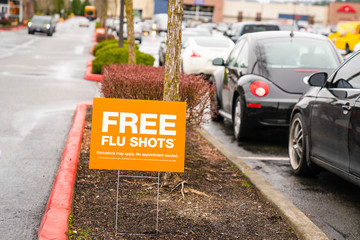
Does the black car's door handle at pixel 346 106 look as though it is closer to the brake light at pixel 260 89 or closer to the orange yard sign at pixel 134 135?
the orange yard sign at pixel 134 135

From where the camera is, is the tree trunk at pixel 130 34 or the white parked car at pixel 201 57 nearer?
the tree trunk at pixel 130 34

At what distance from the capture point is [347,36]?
33.2m

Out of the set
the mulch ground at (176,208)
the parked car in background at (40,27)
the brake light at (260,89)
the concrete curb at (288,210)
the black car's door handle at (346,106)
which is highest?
the black car's door handle at (346,106)

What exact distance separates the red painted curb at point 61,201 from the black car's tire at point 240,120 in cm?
242

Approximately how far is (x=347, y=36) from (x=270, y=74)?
25.9m

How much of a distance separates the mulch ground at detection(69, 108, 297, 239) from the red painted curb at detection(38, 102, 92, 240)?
84mm

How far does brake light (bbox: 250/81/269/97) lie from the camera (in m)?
8.63

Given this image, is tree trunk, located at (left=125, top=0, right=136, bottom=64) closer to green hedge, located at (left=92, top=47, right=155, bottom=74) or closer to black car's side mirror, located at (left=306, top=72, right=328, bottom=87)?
green hedge, located at (left=92, top=47, right=155, bottom=74)

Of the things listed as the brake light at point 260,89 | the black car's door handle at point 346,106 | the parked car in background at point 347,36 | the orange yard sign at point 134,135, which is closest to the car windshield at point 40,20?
the parked car in background at point 347,36

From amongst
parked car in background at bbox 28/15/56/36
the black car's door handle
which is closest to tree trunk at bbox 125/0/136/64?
the black car's door handle

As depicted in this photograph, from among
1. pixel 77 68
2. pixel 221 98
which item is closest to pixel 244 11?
pixel 77 68

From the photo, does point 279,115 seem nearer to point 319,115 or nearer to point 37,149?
point 319,115

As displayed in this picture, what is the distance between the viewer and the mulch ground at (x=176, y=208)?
472 cm

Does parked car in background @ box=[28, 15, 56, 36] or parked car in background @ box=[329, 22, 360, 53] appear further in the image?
parked car in background @ box=[28, 15, 56, 36]
